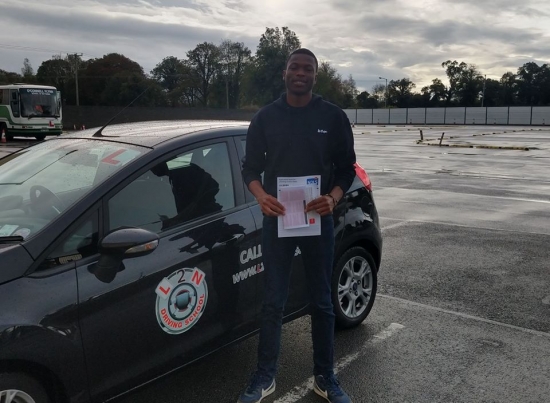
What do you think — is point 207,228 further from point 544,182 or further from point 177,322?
point 544,182

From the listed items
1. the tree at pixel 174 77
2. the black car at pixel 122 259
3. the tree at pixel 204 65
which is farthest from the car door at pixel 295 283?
the tree at pixel 204 65

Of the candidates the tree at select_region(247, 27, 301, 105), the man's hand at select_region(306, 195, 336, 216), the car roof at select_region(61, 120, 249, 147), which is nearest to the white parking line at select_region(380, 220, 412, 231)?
the car roof at select_region(61, 120, 249, 147)

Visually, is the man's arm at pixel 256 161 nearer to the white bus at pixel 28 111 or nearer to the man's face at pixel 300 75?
the man's face at pixel 300 75

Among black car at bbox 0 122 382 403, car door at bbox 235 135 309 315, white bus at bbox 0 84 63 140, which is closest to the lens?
black car at bbox 0 122 382 403

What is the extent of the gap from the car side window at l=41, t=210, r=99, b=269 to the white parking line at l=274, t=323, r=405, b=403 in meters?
1.46

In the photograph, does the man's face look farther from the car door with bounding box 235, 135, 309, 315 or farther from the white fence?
the white fence

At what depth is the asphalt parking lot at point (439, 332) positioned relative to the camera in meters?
3.37

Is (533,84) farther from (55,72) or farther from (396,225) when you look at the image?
(396,225)

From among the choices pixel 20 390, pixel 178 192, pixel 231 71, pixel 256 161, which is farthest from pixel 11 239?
pixel 231 71

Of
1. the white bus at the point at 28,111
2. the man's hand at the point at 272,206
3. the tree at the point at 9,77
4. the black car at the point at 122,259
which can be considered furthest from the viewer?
the tree at the point at 9,77

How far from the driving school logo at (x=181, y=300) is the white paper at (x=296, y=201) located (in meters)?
0.53

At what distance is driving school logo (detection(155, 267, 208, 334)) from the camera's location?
282cm

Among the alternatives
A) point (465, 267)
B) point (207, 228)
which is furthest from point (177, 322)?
point (465, 267)

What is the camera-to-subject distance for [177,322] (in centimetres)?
288
